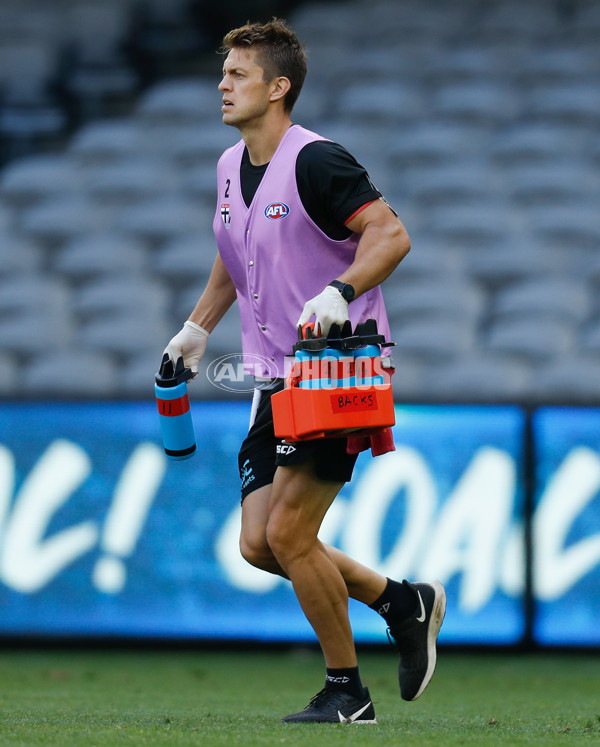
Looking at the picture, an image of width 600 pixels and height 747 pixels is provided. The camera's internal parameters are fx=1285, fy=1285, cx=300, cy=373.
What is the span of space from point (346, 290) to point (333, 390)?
26 cm

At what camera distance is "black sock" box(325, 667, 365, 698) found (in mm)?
3463

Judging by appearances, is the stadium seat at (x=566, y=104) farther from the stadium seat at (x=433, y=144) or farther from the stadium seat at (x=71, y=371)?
the stadium seat at (x=71, y=371)

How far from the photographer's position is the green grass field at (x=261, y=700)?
3055 mm

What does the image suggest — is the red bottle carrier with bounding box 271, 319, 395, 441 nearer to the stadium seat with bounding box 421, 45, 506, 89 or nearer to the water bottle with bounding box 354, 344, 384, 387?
the water bottle with bounding box 354, 344, 384, 387

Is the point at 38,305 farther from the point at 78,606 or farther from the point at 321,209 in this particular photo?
the point at 321,209

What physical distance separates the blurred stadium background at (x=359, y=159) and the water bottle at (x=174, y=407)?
212cm

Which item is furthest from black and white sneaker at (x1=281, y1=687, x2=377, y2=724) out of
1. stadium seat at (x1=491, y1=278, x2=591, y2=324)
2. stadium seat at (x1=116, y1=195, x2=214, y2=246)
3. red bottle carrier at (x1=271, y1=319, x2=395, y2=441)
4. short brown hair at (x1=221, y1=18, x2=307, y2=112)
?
stadium seat at (x1=116, y1=195, x2=214, y2=246)

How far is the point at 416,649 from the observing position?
378 centimetres

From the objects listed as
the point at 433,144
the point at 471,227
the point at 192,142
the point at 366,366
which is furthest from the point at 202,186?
the point at 366,366

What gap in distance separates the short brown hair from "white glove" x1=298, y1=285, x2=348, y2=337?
691mm

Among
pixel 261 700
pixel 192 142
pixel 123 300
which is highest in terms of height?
pixel 192 142

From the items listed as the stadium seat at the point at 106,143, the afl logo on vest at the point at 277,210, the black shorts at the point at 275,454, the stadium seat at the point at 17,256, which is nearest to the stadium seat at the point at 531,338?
the stadium seat at the point at 17,256

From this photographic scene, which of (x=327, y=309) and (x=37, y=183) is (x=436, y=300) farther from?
(x=327, y=309)

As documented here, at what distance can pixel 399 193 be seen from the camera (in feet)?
28.4
